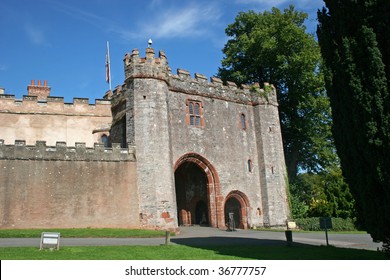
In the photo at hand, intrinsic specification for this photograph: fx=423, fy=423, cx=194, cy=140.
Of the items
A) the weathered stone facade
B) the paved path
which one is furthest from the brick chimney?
the paved path

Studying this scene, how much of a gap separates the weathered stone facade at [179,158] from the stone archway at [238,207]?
8cm

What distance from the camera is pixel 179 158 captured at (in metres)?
29.6

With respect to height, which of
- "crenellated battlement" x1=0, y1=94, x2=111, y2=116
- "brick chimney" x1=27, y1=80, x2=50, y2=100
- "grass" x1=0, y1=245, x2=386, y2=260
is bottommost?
"grass" x1=0, y1=245, x2=386, y2=260

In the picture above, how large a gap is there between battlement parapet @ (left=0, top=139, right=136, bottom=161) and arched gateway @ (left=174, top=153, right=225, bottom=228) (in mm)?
4557

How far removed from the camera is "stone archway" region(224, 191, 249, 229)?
32200 millimetres

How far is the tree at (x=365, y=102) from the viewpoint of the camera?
12008 mm

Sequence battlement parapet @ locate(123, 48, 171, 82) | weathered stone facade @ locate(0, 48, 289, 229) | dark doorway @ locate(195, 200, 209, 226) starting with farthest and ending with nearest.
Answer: dark doorway @ locate(195, 200, 209, 226) < battlement parapet @ locate(123, 48, 171, 82) < weathered stone facade @ locate(0, 48, 289, 229)

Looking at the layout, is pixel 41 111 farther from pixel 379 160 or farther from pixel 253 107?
pixel 379 160

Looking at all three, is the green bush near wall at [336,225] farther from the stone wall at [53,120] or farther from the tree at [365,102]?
the tree at [365,102]

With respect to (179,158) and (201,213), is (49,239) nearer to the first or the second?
(179,158)

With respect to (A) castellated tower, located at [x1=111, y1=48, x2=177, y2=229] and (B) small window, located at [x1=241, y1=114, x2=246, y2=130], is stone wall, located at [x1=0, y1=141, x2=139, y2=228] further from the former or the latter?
(B) small window, located at [x1=241, y1=114, x2=246, y2=130]

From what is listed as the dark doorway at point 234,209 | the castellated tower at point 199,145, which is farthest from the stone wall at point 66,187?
the dark doorway at point 234,209

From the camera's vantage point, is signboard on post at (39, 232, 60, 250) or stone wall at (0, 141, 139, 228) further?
stone wall at (0, 141, 139, 228)
